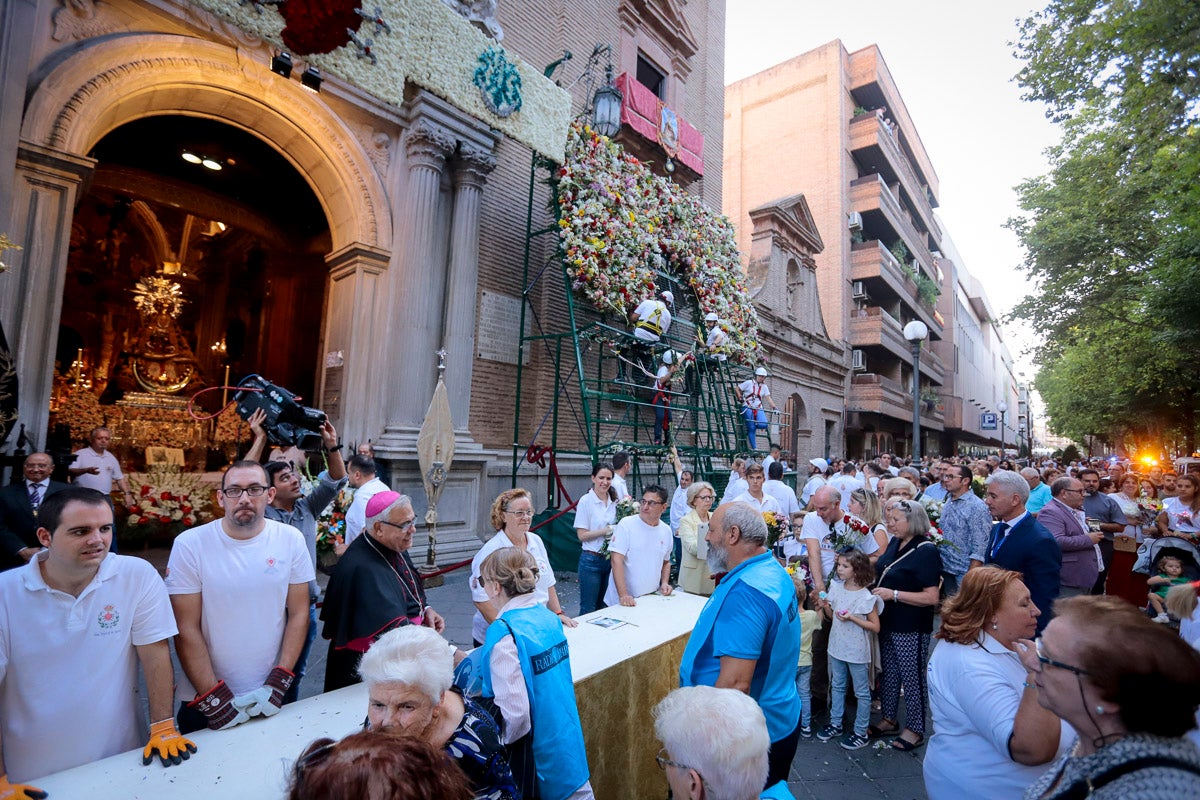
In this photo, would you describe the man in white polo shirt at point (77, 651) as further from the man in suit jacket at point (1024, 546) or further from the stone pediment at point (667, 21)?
the stone pediment at point (667, 21)

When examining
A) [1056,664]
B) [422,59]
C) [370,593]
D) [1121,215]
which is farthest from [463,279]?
[1121,215]

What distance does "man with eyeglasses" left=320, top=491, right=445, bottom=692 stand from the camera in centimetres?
→ 294

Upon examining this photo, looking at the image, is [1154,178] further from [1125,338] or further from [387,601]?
[387,601]

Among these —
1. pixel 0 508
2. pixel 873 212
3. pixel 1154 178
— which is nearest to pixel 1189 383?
pixel 1154 178

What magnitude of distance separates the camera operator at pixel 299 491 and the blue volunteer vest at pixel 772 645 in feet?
6.81

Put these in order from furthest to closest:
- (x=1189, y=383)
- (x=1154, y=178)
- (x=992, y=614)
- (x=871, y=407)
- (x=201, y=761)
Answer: (x=871, y=407), (x=1189, y=383), (x=1154, y=178), (x=992, y=614), (x=201, y=761)

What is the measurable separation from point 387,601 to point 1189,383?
2789cm

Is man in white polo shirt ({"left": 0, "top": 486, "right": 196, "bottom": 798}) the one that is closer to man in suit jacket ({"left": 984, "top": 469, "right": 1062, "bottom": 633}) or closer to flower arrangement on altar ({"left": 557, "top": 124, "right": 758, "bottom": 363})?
man in suit jacket ({"left": 984, "top": 469, "right": 1062, "bottom": 633})

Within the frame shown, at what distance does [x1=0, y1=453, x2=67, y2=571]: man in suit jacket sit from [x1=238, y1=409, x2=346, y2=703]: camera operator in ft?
5.52

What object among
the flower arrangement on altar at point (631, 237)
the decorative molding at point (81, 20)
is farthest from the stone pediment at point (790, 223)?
the decorative molding at point (81, 20)

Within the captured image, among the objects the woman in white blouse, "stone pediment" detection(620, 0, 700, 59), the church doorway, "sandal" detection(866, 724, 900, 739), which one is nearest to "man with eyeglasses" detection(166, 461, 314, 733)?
the woman in white blouse

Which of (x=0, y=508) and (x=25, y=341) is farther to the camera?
(x=25, y=341)

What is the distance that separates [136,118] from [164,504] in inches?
191

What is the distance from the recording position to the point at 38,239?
19.8ft
